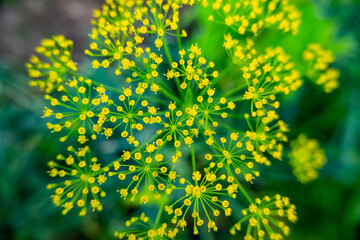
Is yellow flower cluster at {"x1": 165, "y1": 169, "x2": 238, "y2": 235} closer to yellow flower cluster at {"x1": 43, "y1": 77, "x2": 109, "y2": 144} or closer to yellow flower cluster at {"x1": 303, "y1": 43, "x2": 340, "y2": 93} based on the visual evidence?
yellow flower cluster at {"x1": 43, "y1": 77, "x2": 109, "y2": 144}

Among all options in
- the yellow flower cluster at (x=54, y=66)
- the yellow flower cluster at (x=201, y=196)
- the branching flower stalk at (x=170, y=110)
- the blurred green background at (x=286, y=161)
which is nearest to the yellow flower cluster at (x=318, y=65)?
the branching flower stalk at (x=170, y=110)

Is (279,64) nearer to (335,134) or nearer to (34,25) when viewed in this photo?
(335,134)

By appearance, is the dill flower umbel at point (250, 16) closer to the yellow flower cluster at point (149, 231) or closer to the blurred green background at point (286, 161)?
the blurred green background at point (286, 161)

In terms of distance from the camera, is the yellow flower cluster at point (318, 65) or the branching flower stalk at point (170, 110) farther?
the yellow flower cluster at point (318, 65)

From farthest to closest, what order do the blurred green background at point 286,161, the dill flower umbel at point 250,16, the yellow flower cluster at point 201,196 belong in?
the blurred green background at point 286,161
the dill flower umbel at point 250,16
the yellow flower cluster at point 201,196

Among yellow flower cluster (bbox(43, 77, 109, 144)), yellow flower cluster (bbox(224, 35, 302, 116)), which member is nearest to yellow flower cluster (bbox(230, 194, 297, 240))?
yellow flower cluster (bbox(224, 35, 302, 116))

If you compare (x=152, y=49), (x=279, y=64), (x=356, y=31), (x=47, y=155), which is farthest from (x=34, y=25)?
(x=356, y=31)

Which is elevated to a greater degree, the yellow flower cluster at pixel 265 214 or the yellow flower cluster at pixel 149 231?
the yellow flower cluster at pixel 149 231

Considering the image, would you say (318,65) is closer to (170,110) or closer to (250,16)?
(250,16)
